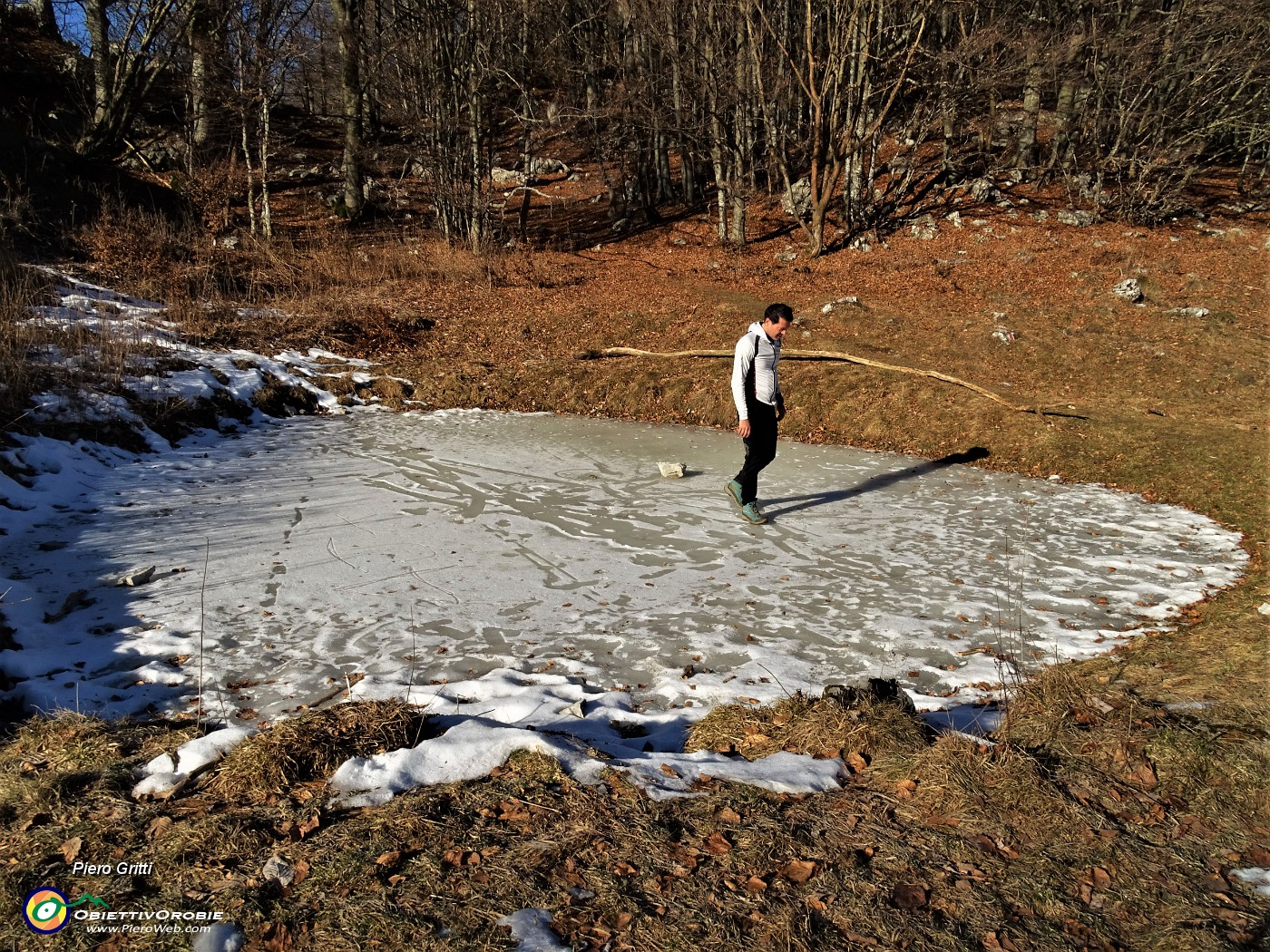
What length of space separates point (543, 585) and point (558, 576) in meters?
0.24

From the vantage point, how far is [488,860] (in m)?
3.09

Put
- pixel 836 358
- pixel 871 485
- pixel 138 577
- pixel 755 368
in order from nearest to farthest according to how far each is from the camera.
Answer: pixel 138 577 → pixel 755 368 → pixel 871 485 → pixel 836 358

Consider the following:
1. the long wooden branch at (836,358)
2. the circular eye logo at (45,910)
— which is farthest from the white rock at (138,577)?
the long wooden branch at (836,358)

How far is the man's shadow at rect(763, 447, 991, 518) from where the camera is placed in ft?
30.6

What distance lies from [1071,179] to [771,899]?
96.6 ft

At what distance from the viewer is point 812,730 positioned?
4.22m

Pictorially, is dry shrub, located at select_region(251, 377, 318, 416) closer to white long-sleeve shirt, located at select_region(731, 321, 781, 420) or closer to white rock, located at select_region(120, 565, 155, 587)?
white rock, located at select_region(120, 565, 155, 587)

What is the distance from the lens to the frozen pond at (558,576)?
5.43 meters

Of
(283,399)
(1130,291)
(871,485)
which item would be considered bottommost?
(871,485)

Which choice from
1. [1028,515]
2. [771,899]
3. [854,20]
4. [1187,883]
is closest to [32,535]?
[771,899]

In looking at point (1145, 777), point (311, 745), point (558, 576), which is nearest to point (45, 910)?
point (311, 745)

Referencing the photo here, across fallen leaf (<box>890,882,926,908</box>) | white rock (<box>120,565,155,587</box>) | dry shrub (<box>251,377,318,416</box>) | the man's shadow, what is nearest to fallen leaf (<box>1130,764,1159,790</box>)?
fallen leaf (<box>890,882,926,908</box>)

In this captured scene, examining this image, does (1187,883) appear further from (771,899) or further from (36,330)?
(36,330)

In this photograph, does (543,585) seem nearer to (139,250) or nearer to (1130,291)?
(1130,291)
